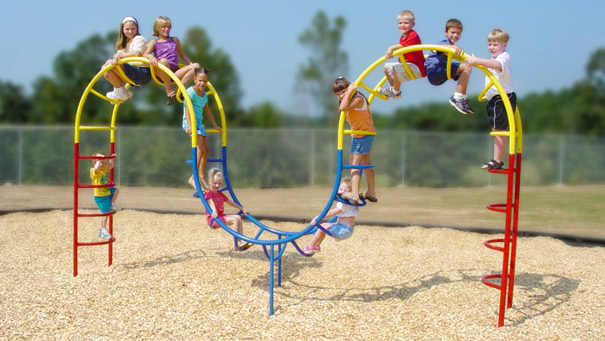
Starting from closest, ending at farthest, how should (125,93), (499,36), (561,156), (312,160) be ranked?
(499,36) < (125,93) < (312,160) < (561,156)

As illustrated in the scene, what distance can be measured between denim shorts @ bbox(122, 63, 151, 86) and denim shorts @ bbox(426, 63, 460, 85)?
9.80 ft

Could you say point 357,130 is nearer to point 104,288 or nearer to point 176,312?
point 176,312

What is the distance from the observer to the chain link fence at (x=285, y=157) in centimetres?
1541

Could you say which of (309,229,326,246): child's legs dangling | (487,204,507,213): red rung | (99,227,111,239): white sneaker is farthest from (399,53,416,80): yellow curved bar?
(99,227,111,239): white sneaker

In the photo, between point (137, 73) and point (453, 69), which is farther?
point (137, 73)

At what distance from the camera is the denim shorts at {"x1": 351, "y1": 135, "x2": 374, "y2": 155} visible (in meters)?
5.31

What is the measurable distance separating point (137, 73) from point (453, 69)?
3.30 meters

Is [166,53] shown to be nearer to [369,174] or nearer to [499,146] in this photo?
[369,174]

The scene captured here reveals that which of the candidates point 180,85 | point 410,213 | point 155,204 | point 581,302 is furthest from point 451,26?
point 155,204

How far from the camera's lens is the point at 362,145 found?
5.31 metres

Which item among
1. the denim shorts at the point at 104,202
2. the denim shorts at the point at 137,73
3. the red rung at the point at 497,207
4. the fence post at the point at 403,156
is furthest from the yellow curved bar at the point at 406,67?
the fence post at the point at 403,156

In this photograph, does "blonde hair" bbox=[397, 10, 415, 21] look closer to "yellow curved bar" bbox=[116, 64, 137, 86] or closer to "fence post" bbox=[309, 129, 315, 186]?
"yellow curved bar" bbox=[116, 64, 137, 86]

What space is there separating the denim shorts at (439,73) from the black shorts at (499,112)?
0.40m

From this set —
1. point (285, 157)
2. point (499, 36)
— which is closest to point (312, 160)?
point (285, 157)
